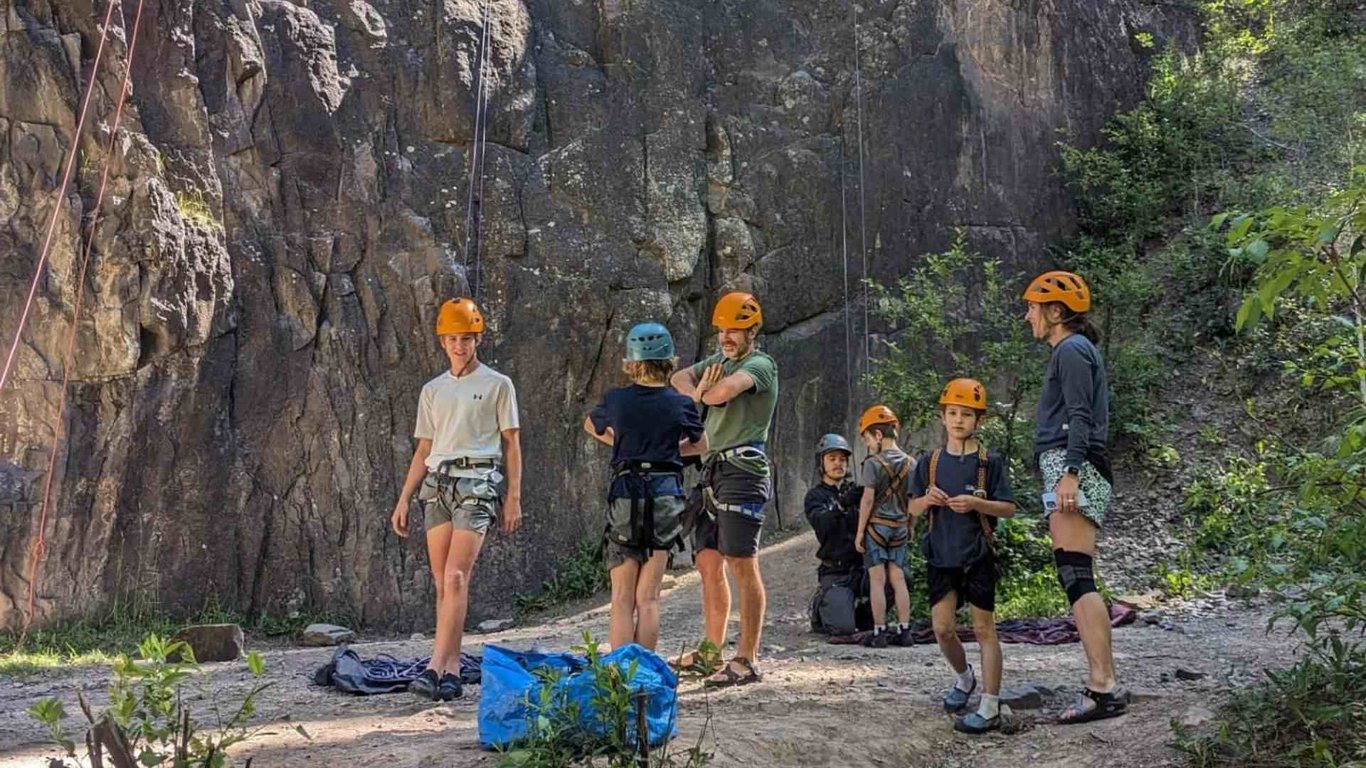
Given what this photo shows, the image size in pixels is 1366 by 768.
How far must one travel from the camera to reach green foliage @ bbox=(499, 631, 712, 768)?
417 centimetres

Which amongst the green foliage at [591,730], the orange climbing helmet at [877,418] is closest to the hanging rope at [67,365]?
the orange climbing helmet at [877,418]

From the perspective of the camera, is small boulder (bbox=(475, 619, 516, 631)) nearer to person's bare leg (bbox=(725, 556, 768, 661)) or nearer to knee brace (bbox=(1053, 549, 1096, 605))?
person's bare leg (bbox=(725, 556, 768, 661))

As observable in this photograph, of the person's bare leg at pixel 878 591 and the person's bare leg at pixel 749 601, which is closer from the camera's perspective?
the person's bare leg at pixel 749 601

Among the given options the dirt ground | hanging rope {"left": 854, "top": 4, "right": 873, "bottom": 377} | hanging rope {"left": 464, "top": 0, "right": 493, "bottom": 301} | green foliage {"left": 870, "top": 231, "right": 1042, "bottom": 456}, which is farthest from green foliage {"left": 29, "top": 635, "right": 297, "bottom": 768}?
hanging rope {"left": 854, "top": 4, "right": 873, "bottom": 377}

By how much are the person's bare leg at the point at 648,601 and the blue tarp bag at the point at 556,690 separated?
3.81ft

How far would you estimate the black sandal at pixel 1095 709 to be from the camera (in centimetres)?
550

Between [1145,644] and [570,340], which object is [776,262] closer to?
[570,340]

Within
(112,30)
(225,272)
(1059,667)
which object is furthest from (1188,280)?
(112,30)

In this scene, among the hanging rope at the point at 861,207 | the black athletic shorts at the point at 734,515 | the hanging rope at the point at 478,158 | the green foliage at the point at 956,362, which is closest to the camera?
the black athletic shorts at the point at 734,515

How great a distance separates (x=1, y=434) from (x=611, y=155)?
6881 mm

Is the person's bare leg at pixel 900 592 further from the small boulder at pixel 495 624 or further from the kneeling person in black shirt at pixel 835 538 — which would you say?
the small boulder at pixel 495 624

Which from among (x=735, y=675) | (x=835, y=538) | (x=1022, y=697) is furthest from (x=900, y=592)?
(x=1022, y=697)

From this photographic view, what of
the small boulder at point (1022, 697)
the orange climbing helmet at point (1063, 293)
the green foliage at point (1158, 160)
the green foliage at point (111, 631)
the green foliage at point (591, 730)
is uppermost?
the green foliage at point (1158, 160)

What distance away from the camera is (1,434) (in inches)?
424
